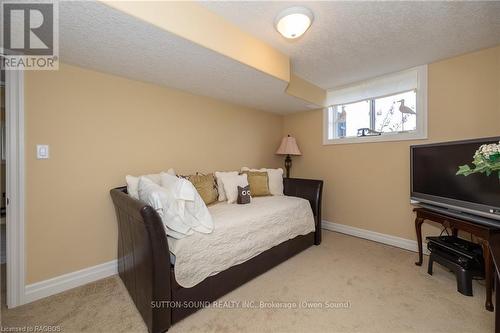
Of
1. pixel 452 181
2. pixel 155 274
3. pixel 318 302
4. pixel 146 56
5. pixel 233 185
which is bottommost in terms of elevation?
pixel 318 302

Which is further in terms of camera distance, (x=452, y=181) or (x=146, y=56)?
(x=452, y=181)

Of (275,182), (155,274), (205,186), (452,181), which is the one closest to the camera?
(155,274)

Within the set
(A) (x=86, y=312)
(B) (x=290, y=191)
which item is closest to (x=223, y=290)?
(A) (x=86, y=312)

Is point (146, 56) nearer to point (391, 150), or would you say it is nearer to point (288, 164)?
point (288, 164)

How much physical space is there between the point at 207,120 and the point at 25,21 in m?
1.81

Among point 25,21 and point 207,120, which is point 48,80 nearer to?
point 25,21

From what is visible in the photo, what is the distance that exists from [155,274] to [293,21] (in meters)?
1.99

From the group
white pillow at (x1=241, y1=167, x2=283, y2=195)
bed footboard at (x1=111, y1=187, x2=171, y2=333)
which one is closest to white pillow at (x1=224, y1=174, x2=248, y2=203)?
white pillow at (x1=241, y1=167, x2=283, y2=195)

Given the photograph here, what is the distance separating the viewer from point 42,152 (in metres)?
1.76

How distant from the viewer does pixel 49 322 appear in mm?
1464

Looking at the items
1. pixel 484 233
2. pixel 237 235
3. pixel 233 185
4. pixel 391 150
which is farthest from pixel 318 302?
pixel 391 150

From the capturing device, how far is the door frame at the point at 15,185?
162 centimetres

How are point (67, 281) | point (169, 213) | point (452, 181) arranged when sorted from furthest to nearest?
point (452, 181), point (67, 281), point (169, 213)

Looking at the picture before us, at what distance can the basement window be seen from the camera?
8.35 ft
